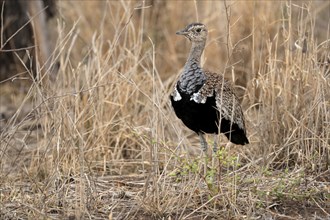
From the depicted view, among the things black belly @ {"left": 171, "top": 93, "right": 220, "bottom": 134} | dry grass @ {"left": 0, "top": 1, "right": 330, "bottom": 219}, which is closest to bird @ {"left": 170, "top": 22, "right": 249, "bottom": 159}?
black belly @ {"left": 171, "top": 93, "right": 220, "bottom": 134}

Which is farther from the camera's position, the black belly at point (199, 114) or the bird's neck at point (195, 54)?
the bird's neck at point (195, 54)

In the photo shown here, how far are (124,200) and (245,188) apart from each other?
0.75 metres

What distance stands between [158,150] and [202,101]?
465mm

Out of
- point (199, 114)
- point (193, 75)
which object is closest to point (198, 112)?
point (199, 114)

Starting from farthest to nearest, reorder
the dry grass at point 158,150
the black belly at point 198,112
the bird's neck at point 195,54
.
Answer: the bird's neck at point 195,54 < the black belly at point 198,112 < the dry grass at point 158,150

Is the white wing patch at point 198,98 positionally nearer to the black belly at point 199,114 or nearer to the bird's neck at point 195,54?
the black belly at point 199,114

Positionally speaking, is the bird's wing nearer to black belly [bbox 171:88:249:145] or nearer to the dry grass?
black belly [bbox 171:88:249:145]

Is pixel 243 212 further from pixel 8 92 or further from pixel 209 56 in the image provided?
pixel 8 92

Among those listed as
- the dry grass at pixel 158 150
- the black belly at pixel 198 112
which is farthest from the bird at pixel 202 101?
the dry grass at pixel 158 150

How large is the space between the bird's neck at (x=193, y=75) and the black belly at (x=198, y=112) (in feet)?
0.22

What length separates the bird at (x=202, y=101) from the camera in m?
4.95

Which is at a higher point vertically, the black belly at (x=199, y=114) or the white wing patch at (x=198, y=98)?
the white wing patch at (x=198, y=98)

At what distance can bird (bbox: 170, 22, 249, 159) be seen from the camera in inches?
195

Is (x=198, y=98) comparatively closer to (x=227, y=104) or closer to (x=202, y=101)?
(x=202, y=101)
